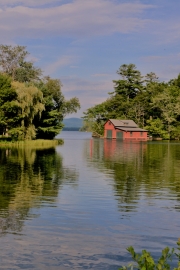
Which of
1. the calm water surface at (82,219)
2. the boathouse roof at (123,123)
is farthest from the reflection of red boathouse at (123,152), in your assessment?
the boathouse roof at (123,123)

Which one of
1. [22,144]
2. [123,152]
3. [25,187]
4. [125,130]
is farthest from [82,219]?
[125,130]

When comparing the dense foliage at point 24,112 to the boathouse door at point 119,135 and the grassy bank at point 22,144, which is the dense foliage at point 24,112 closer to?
the grassy bank at point 22,144

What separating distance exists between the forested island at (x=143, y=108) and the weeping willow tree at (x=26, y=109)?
3759 centimetres

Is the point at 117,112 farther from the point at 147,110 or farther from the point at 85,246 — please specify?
the point at 85,246

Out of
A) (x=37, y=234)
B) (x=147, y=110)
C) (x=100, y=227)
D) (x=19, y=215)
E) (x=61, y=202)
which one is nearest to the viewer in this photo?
(x=37, y=234)

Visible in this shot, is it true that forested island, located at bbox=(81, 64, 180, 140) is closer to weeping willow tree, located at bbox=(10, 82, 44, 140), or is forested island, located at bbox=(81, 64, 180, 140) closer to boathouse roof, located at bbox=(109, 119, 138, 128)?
boathouse roof, located at bbox=(109, 119, 138, 128)

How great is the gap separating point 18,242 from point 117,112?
8346cm

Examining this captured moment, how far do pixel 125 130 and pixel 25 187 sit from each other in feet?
212

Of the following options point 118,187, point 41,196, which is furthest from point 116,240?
point 118,187

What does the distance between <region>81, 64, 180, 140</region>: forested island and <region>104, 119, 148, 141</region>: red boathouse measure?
4081 mm

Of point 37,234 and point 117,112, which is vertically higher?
point 117,112

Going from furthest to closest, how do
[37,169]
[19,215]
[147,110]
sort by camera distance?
[147,110], [37,169], [19,215]

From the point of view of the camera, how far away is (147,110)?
3504 inches

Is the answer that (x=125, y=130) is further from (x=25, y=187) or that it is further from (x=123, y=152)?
(x=25, y=187)
